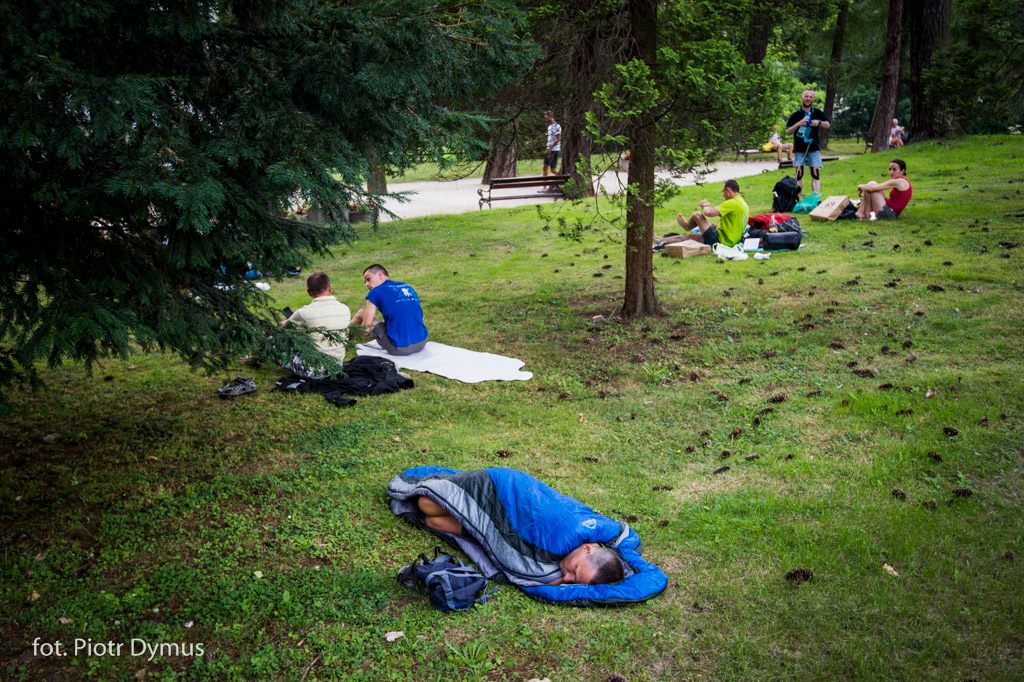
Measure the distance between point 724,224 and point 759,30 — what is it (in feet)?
13.9

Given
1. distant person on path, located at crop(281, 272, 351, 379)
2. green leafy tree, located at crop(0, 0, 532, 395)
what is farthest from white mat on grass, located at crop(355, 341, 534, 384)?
green leafy tree, located at crop(0, 0, 532, 395)

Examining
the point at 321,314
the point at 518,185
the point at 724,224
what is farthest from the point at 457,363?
the point at 518,185

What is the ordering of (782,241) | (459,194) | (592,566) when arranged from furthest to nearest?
1. (459,194)
2. (782,241)
3. (592,566)

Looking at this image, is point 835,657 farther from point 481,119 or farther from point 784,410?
point 481,119

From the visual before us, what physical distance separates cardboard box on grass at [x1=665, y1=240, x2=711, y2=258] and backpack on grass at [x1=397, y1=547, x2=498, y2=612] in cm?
890

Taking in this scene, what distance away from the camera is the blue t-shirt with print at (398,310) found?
9.08 meters

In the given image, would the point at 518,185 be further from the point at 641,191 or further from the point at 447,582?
the point at 447,582

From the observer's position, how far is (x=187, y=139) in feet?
14.9

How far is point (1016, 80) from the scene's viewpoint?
38.1ft

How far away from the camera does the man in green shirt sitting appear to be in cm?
1264

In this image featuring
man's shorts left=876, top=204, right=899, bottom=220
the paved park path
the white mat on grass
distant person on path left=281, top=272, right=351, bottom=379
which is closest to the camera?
distant person on path left=281, top=272, right=351, bottom=379

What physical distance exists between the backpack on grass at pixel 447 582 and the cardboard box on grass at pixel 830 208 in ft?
37.4

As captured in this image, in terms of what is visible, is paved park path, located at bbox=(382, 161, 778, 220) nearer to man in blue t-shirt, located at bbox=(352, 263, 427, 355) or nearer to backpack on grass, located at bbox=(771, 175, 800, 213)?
backpack on grass, located at bbox=(771, 175, 800, 213)

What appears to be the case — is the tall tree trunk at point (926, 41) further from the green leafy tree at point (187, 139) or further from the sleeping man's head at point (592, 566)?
the sleeping man's head at point (592, 566)
